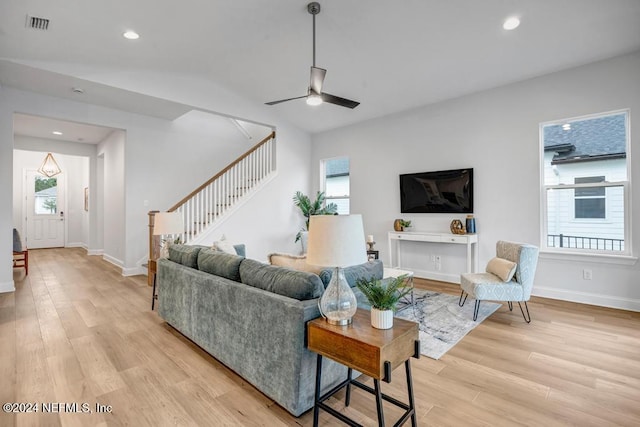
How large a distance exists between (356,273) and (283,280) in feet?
1.93

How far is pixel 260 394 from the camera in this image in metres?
2.18

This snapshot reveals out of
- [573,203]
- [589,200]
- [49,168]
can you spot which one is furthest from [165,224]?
[49,168]

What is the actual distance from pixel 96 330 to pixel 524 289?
456 cm

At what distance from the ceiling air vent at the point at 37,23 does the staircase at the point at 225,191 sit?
2.71 m

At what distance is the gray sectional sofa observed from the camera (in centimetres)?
189

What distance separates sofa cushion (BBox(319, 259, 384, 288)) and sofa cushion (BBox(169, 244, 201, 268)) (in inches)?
59.3

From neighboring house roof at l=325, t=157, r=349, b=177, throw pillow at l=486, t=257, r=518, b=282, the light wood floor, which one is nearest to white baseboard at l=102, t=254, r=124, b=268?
the light wood floor

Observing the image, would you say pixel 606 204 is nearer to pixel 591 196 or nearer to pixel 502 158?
pixel 591 196

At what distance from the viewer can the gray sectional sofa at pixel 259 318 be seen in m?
1.89

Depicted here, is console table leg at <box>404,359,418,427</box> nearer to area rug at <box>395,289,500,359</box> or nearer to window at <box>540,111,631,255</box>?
area rug at <box>395,289,500,359</box>

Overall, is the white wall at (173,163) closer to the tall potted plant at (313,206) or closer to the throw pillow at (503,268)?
the tall potted plant at (313,206)

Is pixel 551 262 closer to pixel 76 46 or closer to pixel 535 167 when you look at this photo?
pixel 535 167

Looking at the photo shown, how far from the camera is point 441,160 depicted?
5.48 metres

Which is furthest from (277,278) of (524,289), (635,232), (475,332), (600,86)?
(600,86)
